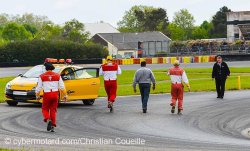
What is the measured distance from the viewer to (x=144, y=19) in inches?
6762

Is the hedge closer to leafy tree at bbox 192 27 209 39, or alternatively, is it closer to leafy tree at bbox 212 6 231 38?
leafy tree at bbox 212 6 231 38

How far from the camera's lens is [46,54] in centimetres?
8156

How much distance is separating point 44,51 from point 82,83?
5869cm

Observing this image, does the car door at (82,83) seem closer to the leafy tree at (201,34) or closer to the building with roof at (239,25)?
the building with roof at (239,25)

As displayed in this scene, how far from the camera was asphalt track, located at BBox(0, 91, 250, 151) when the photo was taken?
13.4 metres

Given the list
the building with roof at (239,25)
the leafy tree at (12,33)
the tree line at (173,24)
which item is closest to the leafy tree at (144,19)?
the tree line at (173,24)

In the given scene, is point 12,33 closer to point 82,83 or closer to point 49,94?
point 82,83

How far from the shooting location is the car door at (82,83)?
2317cm

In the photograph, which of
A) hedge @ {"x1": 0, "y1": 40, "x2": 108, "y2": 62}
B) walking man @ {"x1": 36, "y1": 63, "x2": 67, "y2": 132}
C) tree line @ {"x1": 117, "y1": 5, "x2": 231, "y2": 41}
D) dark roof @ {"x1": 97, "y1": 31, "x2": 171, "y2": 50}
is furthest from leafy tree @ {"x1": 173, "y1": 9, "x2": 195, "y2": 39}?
walking man @ {"x1": 36, "y1": 63, "x2": 67, "y2": 132}

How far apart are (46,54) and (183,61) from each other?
1696 centimetres

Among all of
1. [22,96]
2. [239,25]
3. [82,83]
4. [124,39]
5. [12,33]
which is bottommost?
[22,96]

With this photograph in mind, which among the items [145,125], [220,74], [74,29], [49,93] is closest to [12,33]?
[74,29]

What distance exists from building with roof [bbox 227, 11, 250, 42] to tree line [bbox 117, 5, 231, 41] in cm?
5780

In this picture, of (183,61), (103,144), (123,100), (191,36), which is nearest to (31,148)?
(103,144)
